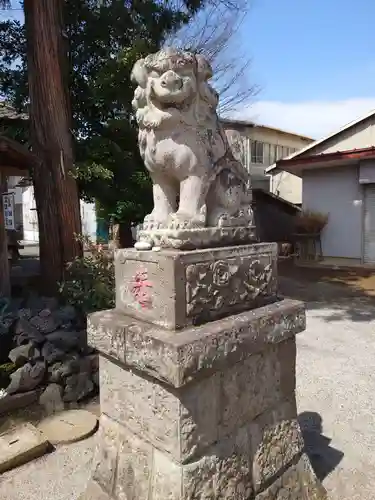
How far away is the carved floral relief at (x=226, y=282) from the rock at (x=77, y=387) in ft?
8.31

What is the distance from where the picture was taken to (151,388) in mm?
1861

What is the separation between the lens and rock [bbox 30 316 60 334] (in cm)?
428

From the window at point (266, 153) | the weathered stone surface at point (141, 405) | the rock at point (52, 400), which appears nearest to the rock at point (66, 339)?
the rock at point (52, 400)

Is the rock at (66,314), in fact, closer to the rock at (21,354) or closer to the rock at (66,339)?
the rock at (66,339)

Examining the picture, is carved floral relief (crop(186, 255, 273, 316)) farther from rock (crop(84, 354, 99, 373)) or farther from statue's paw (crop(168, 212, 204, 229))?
rock (crop(84, 354, 99, 373))

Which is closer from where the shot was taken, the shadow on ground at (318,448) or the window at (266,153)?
the shadow on ground at (318,448)

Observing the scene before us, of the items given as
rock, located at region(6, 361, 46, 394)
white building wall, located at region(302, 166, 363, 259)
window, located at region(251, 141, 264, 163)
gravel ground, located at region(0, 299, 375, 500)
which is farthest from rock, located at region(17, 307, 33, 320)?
window, located at region(251, 141, 264, 163)

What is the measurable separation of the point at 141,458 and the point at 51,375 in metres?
2.29

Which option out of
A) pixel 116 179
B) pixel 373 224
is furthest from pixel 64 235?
pixel 373 224

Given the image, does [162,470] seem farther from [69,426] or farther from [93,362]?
[93,362]

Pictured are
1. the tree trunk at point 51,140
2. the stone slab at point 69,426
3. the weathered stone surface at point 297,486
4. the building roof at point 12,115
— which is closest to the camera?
the weathered stone surface at point 297,486

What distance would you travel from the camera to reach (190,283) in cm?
181

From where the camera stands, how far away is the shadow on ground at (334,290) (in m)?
6.92

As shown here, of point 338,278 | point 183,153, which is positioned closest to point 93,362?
point 183,153
